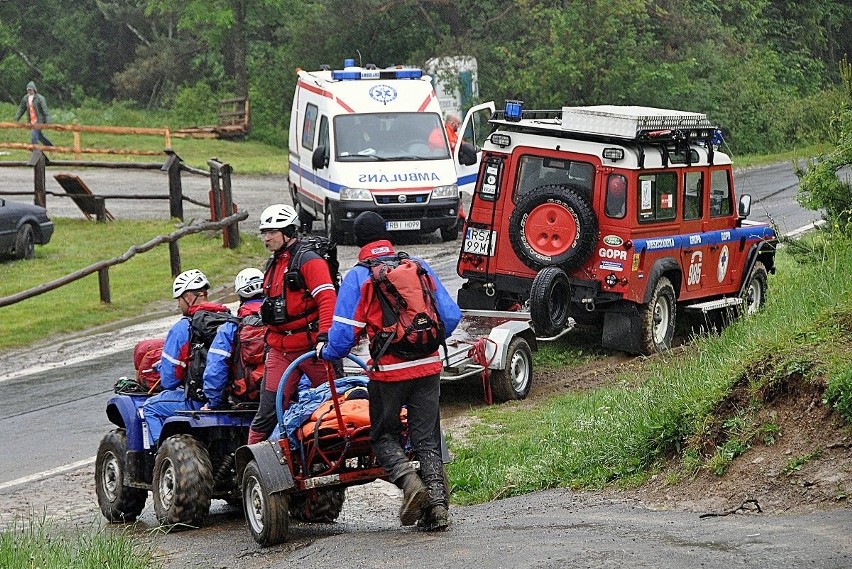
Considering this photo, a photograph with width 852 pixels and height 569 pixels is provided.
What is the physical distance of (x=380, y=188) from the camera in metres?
22.4

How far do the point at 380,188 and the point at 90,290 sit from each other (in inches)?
205

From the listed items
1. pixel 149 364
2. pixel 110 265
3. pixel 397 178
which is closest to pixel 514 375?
pixel 149 364

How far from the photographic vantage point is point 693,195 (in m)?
14.1

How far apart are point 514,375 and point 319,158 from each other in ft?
35.4

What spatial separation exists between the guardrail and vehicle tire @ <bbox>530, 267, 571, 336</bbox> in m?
7.10

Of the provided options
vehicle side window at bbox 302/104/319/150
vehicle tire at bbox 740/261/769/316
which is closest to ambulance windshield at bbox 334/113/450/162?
vehicle side window at bbox 302/104/319/150

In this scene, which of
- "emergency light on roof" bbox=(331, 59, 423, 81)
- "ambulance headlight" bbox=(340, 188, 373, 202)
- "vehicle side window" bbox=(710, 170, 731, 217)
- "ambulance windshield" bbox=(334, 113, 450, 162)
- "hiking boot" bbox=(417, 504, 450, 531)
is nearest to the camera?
"hiking boot" bbox=(417, 504, 450, 531)

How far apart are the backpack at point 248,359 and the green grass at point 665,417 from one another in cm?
160

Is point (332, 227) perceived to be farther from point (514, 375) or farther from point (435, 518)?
point (435, 518)

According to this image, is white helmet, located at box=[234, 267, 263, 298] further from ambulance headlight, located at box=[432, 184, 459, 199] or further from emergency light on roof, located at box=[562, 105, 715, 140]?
ambulance headlight, located at box=[432, 184, 459, 199]

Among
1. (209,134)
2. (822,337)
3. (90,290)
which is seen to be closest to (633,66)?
(209,134)

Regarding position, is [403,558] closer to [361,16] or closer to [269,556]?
[269,556]

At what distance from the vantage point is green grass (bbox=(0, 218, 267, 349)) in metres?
17.8

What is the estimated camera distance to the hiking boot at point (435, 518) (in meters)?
7.75
